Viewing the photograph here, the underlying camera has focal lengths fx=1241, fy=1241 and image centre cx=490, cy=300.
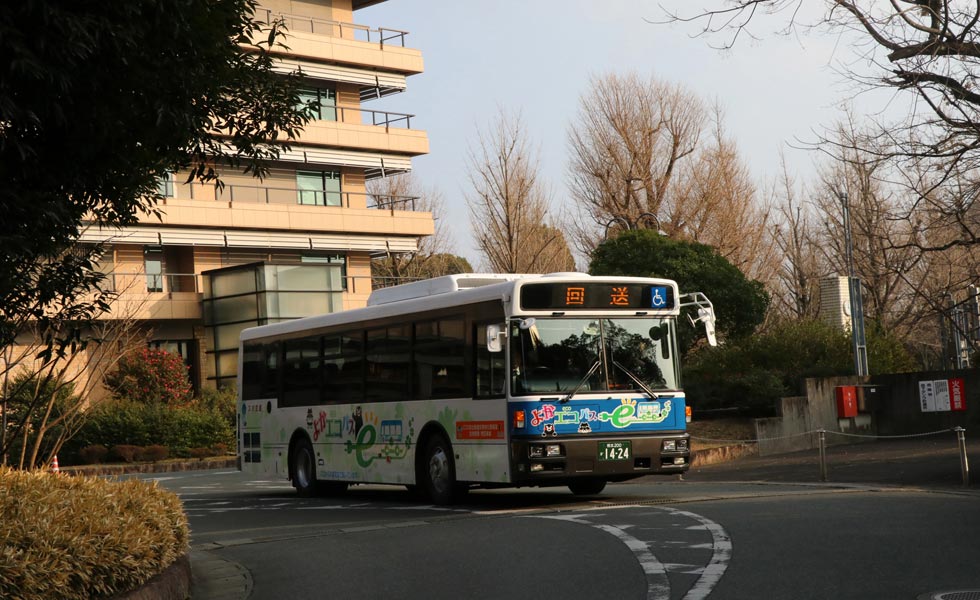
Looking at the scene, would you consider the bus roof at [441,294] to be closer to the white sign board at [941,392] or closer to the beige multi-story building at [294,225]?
the white sign board at [941,392]

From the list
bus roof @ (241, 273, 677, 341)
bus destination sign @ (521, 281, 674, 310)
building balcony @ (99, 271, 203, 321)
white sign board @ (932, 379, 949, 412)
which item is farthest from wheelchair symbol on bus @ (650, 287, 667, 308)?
building balcony @ (99, 271, 203, 321)

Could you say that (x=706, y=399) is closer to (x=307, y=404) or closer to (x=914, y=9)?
(x=307, y=404)

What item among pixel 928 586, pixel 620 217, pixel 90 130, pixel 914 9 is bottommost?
pixel 928 586

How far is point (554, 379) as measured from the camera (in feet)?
51.6

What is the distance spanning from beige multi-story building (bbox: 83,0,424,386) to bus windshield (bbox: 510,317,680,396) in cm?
2975

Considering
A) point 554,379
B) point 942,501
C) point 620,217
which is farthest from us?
point 620,217

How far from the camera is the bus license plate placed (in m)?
15.7

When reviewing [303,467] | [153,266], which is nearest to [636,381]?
[303,467]

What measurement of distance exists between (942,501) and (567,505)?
4.63 m

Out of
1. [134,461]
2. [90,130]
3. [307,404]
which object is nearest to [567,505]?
[307,404]

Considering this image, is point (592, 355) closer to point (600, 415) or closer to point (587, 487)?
point (600, 415)

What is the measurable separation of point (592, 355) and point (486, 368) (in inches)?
54.4

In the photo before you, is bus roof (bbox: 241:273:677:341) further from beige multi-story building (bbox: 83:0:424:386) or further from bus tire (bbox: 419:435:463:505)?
beige multi-story building (bbox: 83:0:424:386)

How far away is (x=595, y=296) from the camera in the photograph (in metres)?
16.3
